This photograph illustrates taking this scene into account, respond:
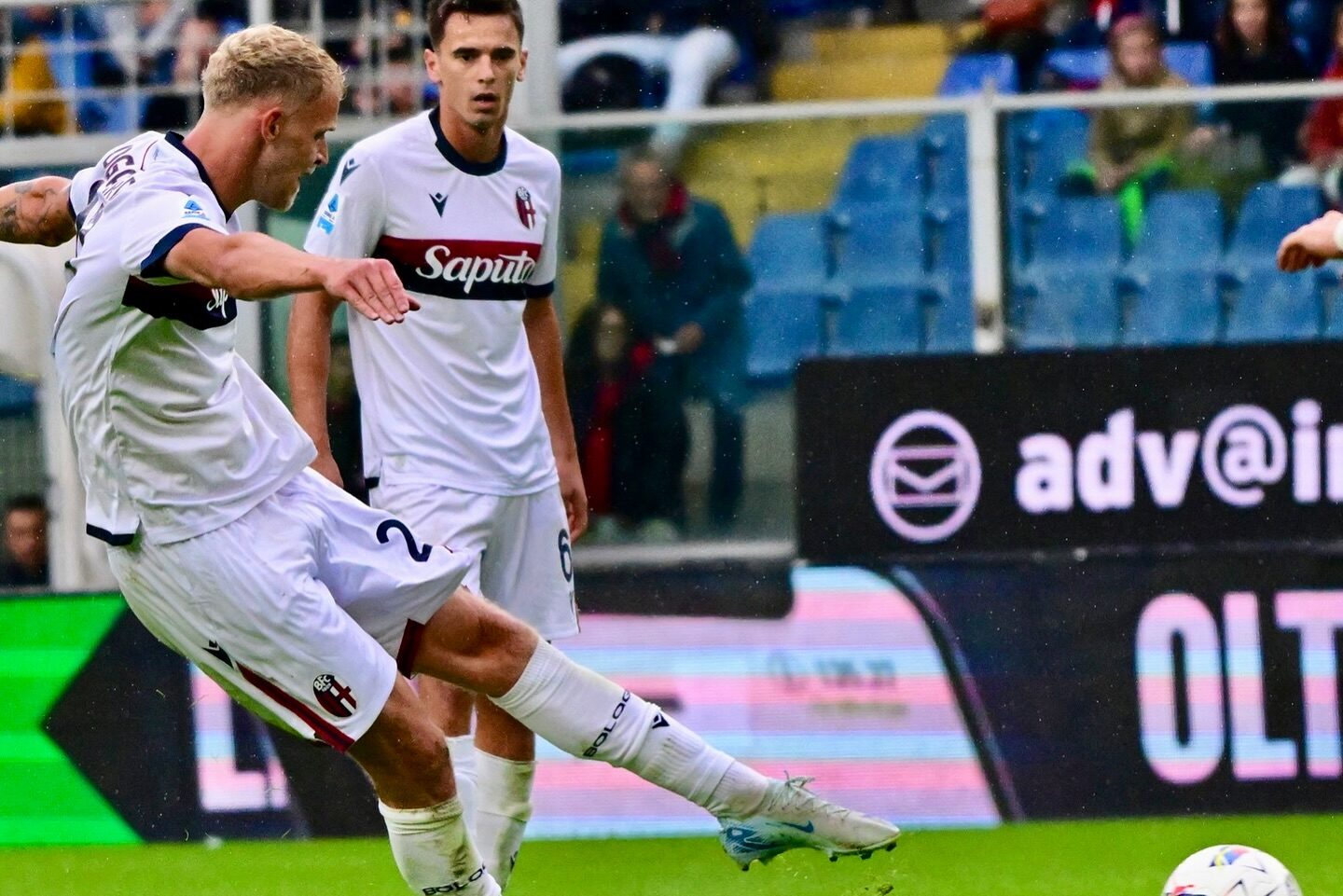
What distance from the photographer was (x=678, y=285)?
6895mm

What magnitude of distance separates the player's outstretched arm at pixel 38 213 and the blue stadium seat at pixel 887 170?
A: 3.44 m

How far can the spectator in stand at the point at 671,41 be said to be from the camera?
293 inches

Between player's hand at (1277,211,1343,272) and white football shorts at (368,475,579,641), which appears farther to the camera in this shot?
white football shorts at (368,475,579,641)

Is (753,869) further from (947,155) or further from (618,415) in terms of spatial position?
(947,155)

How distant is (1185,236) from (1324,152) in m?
0.55

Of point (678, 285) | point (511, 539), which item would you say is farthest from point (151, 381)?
point (678, 285)

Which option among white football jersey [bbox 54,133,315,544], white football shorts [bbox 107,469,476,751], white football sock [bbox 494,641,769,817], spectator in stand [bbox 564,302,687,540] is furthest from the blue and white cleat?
spectator in stand [bbox 564,302,687,540]

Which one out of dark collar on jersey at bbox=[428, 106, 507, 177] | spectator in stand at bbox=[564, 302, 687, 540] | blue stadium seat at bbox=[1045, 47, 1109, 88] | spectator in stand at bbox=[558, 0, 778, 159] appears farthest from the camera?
blue stadium seat at bbox=[1045, 47, 1109, 88]

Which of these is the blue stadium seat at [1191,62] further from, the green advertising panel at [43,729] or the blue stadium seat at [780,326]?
the green advertising panel at [43,729]

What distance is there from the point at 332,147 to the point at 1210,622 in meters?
3.28

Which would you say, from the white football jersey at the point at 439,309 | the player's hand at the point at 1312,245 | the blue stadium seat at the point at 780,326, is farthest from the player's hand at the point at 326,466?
the player's hand at the point at 1312,245

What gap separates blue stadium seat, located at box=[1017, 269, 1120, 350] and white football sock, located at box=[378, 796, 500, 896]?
11.2ft

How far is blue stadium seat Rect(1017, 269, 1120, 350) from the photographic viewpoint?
6.87m

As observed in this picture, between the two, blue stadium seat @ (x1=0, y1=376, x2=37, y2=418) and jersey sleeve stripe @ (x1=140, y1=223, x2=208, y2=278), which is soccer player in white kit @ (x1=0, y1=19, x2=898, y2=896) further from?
blue stadium seat @ (x1=0, y1=376, x2=37, y2=418)
